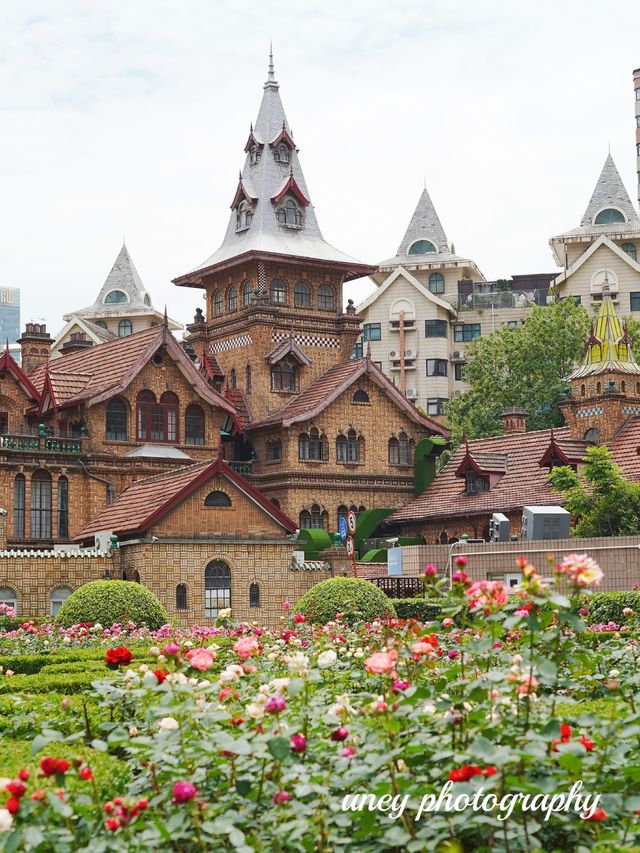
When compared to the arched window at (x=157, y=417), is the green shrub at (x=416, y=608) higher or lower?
lower

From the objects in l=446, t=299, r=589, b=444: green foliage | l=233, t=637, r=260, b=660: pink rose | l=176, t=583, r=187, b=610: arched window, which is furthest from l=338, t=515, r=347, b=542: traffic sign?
l=233, t=637, r=260, b=660: pink rose

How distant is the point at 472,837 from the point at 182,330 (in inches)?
3613

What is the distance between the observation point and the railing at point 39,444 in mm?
48631

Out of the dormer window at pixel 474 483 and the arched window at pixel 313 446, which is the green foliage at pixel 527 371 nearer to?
the arched window at pixel 313 446

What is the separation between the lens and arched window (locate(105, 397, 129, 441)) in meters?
51.4

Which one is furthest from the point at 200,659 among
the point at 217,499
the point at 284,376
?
the point at 284,376

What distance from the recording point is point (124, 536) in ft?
145

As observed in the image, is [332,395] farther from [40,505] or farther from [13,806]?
[13,806]

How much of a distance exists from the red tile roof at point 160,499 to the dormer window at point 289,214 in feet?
55.9

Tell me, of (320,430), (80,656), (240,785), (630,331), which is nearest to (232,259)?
(320,430)

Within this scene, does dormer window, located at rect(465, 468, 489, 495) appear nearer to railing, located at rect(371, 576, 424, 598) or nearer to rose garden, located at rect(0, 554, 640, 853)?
railing, located at rect(371, 576, 424, 598)

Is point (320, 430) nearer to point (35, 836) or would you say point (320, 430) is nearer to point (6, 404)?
point (6, 404)

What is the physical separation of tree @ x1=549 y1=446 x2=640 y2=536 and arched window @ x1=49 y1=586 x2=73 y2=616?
16395 millimetres

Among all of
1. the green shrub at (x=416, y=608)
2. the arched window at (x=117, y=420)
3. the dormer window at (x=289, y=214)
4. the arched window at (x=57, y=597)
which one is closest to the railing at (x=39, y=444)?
the arched window at (x=117, y=420)
